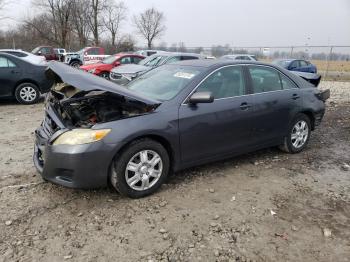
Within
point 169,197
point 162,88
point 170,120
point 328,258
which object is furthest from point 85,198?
point 328,258

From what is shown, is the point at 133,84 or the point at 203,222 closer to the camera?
the point at 203,222

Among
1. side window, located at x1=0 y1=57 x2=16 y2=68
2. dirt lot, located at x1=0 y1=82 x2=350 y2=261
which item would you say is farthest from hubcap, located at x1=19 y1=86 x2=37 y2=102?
dirt lot, located at x1=0 y1=82 x2=350 y2=261

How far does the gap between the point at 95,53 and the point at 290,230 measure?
24.6 m

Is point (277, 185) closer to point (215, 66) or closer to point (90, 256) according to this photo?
point (215, 66)

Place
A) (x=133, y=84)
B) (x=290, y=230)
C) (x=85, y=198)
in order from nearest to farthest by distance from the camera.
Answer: (x=290, y=230), (x=85, y=198), (x=133, y=84)

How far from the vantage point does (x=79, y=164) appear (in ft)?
11.7

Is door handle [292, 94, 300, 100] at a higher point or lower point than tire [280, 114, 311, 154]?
higher

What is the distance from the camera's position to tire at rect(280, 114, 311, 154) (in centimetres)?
555

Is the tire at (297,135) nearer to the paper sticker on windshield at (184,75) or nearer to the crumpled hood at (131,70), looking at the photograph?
the paper sticker on windshield at (184,75)

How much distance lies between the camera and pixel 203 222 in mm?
3545

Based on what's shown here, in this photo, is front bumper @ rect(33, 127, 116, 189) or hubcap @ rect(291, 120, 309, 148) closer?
front bumper @ rect(33, 127, 116, 189)

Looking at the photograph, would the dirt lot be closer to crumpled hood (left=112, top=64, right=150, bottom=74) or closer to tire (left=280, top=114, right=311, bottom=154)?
tire (left=280, top=114, right=311, bottom=154)

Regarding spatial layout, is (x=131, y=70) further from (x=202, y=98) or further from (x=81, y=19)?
(x=81, y=19)

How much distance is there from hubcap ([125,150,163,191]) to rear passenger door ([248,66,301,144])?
1.63 meters
